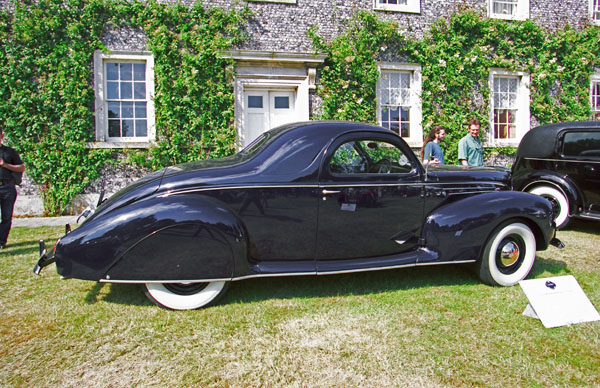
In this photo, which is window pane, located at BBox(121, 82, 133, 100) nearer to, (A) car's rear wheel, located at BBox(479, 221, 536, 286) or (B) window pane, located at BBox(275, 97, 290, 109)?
(B) window pane, located at BBox(275, 97, 290, 109)

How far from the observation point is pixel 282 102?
9828mm

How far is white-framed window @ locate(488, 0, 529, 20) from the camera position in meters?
11.1


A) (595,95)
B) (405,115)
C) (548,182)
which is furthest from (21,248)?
(595,95)

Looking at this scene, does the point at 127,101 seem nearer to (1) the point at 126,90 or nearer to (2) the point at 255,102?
(1) the point at 126,90

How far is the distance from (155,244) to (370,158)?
214 centimetres

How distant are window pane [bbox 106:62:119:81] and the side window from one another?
7.43 meters

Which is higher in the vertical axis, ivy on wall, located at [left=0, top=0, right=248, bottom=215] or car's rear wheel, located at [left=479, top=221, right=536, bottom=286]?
ivy on wall, located at [left=0, top=0, right=248, bottom=215]

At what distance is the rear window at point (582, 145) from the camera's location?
20.2 feet

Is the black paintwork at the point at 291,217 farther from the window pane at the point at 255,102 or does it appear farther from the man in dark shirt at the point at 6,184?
the window pane at the point at 255,102

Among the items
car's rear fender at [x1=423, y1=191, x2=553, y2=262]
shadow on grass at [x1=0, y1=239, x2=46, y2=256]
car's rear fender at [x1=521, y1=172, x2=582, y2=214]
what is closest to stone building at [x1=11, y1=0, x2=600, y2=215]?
shadow on grass at [x1=0, y1=239, x2=46, y2=256]

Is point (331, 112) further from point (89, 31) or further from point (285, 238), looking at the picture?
point (285, 238)

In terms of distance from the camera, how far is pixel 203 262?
3.21 m

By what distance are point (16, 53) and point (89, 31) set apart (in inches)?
60.7

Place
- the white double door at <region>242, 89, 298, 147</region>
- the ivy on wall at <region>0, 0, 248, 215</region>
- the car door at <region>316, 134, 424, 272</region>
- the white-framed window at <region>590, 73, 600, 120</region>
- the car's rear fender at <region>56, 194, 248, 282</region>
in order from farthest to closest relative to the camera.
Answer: the white-framed window at <region>590, 73, 600, 120</region> → the white double door at <region>242, 89, 298, 147</region> → the ivy on wall at <region>0, 0, 248, 215</region> → the car door at <region>316, 134, 424, 272</region> → the car's rear fender at <region>56, 194, 248, 282</region>
